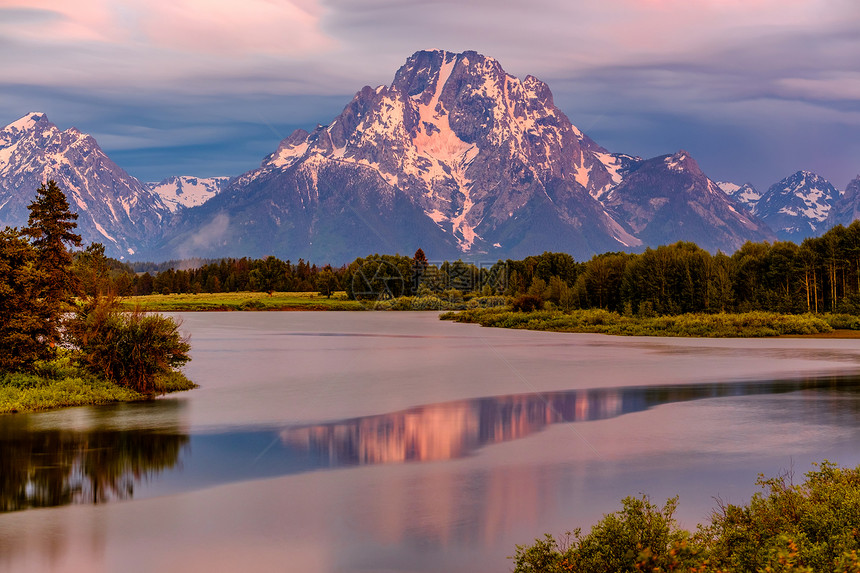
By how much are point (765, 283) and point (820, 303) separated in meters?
5.12

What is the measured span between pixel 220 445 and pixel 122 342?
9085mm

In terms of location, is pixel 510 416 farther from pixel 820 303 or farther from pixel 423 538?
pixel 820 303

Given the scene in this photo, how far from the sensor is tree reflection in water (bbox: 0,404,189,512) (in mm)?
15328

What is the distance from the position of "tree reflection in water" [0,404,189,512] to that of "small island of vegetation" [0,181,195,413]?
10.8 ft

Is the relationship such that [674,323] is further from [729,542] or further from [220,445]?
[729,542]

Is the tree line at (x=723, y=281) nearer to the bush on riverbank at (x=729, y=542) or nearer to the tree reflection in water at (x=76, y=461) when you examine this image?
the tree reflection in water at (x=76, y=461)

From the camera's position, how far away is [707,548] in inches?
412

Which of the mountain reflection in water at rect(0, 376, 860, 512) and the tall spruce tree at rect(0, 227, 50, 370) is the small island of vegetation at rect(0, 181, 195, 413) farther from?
the mountain reflection in water at rect(0, 376, 860, 512)

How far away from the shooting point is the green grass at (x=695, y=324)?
6366cm

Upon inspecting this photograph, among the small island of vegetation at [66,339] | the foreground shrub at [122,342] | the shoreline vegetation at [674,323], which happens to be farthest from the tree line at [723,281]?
the foreground shrub at [122,342]

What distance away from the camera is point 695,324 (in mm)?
66875

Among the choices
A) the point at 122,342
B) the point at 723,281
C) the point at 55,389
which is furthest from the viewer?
the point at 723,281

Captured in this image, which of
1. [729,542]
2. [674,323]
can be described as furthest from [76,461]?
[674,323]

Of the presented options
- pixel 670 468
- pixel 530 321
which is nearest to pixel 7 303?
pixel 670 468
